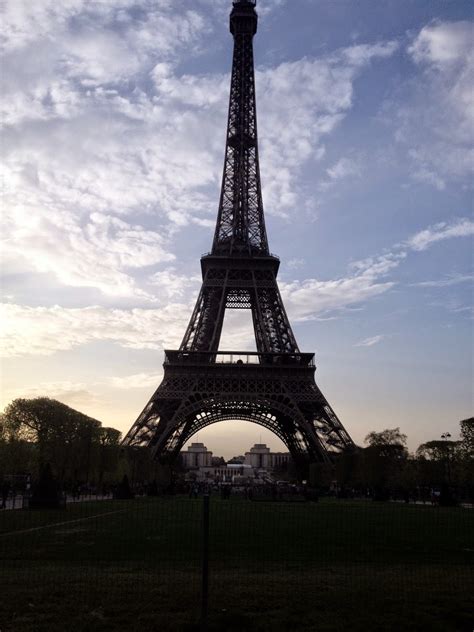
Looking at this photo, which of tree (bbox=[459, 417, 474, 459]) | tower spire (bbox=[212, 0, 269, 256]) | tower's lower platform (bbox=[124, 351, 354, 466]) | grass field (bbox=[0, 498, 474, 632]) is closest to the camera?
grass field (bbox=[0, 498, 474, 632])

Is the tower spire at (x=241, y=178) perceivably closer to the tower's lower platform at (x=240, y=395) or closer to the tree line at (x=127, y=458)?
the tower's lower platform at (x=240, y=395)

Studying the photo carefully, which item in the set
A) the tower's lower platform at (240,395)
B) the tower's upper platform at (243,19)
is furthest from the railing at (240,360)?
the tower's upper platform at (243,19)

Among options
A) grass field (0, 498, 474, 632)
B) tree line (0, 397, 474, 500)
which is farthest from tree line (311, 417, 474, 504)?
grass field (0, 498, 474, 632)

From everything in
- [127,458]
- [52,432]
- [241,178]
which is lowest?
[127,458]

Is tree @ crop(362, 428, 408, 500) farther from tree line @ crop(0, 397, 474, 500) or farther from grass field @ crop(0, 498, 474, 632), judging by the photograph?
grass field @ crop(0, 498, 474, 632)

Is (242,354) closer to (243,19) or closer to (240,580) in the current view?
(243,19)

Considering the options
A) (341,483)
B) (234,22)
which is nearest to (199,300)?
(341,483)

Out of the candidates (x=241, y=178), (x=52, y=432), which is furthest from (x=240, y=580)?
(x=241, y=178)
